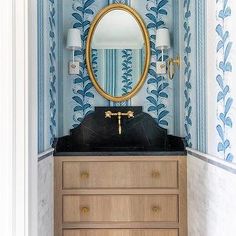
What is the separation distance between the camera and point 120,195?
1.98 m

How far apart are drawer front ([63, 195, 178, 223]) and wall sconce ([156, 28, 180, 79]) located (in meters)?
0.92

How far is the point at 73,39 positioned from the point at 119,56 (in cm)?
36

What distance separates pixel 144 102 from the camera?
7.72 feet

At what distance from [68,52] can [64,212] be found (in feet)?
3.80

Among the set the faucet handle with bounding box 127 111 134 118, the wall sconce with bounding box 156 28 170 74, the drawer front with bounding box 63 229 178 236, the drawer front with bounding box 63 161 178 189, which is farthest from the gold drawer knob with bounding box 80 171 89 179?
the wall sconce with bounding box 156 28 170 74

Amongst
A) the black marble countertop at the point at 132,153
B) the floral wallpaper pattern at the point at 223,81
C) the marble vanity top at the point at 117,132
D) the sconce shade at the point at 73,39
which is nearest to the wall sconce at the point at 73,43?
the sconce shade at the point at 73,39

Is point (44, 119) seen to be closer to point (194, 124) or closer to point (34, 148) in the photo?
point (34, 148)

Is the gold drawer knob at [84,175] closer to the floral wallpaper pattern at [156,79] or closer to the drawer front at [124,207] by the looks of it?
the drawer front at [124,207]

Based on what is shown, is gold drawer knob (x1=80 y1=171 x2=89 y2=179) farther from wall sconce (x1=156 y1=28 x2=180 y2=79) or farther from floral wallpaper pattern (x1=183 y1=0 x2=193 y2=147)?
wall sconce (x1=156 y1=28 x2=180 y2=79)

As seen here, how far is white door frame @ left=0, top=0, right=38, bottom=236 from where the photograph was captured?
1299 mm

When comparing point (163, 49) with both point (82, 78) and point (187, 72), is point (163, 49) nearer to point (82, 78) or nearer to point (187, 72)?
point (187, 72)

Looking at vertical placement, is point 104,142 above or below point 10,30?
below

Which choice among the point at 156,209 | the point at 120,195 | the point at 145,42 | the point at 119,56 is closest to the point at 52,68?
the point at 119,56

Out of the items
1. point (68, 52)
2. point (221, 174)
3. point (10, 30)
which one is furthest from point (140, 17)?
point (221, 174)
